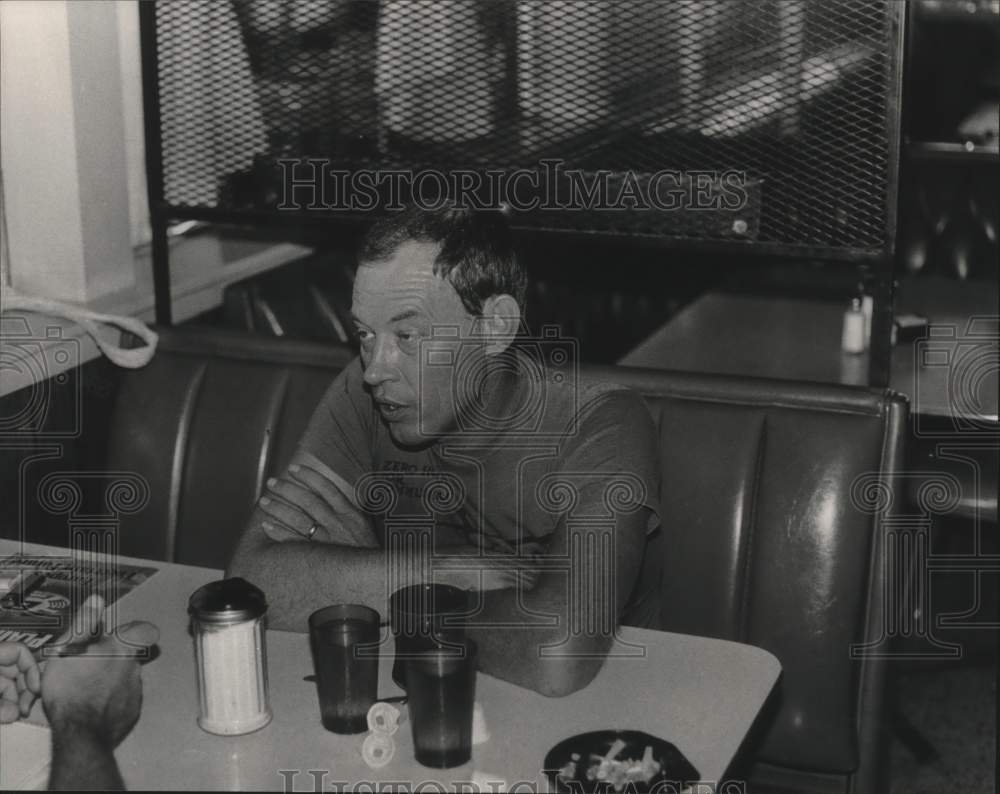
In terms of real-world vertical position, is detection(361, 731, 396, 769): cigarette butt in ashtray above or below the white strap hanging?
below

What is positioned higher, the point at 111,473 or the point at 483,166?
the point at 483,166

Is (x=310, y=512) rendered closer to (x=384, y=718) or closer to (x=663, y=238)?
(x=384, y=718)

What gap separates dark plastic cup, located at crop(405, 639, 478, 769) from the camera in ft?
4.78

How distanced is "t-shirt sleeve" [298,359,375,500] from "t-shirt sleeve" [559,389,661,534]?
0.37 meters

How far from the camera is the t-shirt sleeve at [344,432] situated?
2.16 metres

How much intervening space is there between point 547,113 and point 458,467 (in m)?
0.83

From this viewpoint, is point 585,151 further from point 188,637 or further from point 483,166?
point 188,637

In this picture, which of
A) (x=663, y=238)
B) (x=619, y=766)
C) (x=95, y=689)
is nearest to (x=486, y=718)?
(x=619, y=766)

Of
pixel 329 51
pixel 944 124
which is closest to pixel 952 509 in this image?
pixel 329 51

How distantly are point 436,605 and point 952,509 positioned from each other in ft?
5.32

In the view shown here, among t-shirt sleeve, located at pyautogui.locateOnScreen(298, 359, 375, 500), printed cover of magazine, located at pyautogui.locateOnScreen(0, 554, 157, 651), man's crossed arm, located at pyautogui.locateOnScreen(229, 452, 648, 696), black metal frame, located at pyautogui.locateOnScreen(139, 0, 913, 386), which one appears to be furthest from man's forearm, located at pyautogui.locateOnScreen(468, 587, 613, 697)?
black metal frame, located at pyautogui.locateOnScreen(139, 0, 913, 386)

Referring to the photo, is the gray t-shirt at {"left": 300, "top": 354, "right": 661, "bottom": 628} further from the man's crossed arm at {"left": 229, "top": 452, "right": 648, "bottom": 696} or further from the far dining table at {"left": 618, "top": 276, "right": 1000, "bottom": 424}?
the far dining table at {"left": 618, "top": 276, "right": 1000, "bottom": 424}

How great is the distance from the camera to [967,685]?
349 centimetres

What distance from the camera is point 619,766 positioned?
143 centimetres
